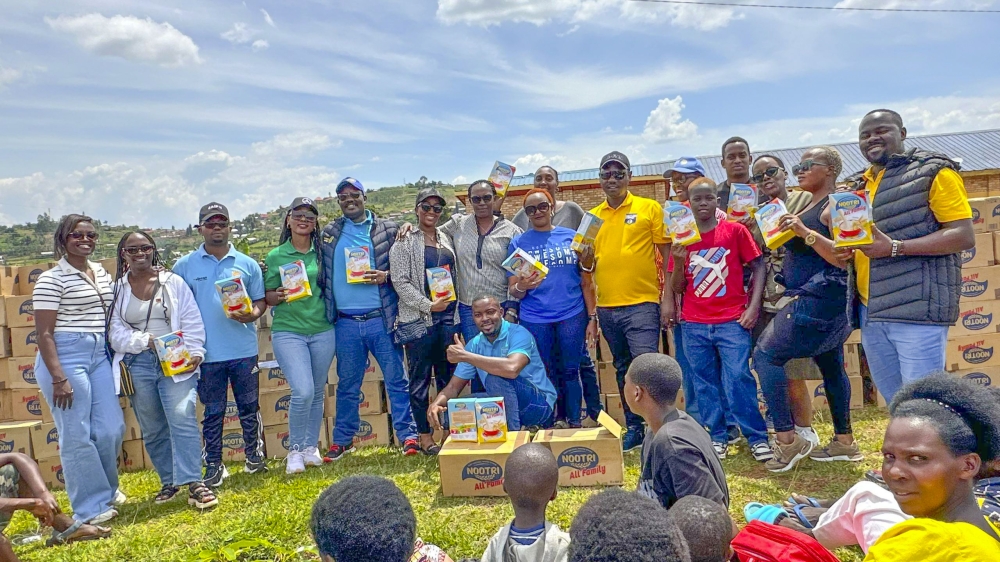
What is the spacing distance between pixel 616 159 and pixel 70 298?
4078 mm

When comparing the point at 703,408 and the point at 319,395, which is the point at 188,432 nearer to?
the point at 319,395

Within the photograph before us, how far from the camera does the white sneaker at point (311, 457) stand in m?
5.17

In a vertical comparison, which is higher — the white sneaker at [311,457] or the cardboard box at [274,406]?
the cardboard box at [274,406]

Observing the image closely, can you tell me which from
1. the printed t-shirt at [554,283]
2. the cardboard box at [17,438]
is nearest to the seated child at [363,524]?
the printed t-shirt at [554,283]

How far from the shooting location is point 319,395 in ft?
17.3

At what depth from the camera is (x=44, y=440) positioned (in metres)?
5.61

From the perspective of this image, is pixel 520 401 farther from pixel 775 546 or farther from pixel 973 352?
pixel 973 352

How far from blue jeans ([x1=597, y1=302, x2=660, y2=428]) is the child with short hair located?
0.30 metres

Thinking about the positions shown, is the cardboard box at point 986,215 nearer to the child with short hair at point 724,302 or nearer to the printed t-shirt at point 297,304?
the child with short hair at point 724,302

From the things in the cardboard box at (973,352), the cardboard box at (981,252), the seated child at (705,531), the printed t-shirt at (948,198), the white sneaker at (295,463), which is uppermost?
the printed t-shirt at (948,198)

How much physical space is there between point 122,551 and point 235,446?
6.27 feet

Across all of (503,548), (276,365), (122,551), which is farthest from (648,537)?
(276,365)

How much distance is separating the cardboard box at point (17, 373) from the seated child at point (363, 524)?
556cm

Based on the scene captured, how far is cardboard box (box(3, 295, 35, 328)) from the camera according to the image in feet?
18.9
